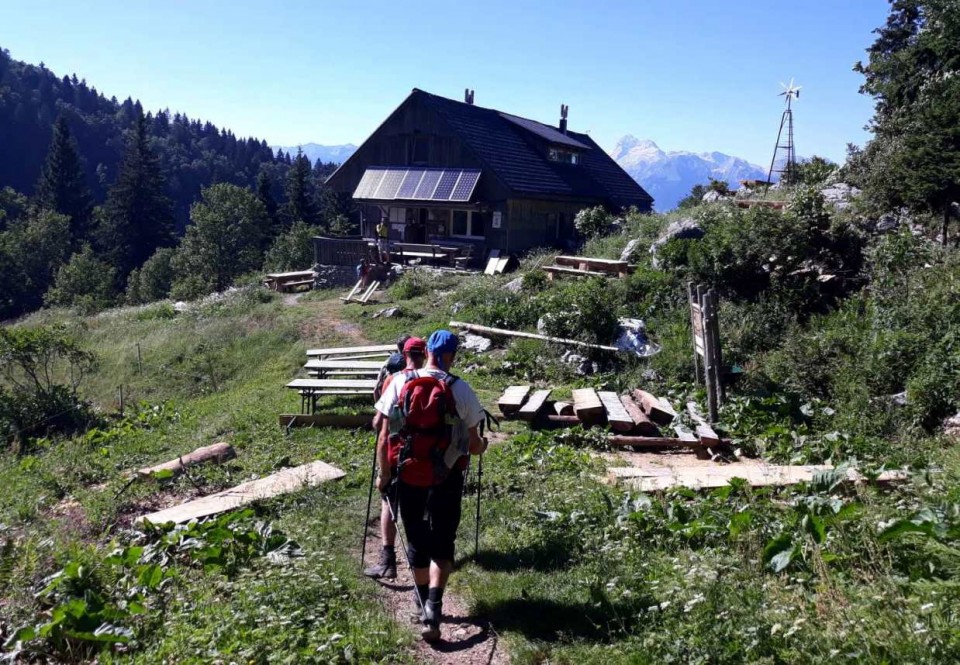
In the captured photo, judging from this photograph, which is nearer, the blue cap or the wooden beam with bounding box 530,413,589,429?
the blue cap

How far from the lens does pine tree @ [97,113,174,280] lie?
181 feet

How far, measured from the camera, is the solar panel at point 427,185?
2780 centimetres

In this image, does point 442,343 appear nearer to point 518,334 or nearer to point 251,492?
point 251,492

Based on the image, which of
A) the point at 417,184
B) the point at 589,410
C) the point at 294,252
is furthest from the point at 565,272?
the point at 294,252

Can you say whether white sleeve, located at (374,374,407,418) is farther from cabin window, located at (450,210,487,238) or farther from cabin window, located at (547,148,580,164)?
cabin window, located at (547,148,580,164)

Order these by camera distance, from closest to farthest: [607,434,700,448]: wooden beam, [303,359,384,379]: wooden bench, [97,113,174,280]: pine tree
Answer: [607,434,700,448]: wooden beam < [303,359,384,379]: wooden bench < [97,113,174,280]: pine tree

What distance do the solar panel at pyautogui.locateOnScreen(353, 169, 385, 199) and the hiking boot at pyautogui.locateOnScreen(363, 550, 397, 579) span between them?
25059 mm

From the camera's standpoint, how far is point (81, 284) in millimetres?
45031

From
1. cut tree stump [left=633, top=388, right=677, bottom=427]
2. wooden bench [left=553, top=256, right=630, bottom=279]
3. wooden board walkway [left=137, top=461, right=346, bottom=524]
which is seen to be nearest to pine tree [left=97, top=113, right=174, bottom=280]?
wooden bench [left=553, top=256, right=630, bottom=279]

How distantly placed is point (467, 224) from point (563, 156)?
7115 millimetres

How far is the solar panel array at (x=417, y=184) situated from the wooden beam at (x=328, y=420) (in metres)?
17.5

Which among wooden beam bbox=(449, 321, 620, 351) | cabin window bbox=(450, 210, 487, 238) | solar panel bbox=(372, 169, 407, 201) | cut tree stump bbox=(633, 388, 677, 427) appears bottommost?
cut tree stump bbox=(633, 388, 677, 427)

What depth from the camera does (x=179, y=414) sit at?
12.8m

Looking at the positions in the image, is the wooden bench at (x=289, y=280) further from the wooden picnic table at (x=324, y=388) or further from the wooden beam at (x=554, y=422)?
the wooden beam at (x=554, y=422)
